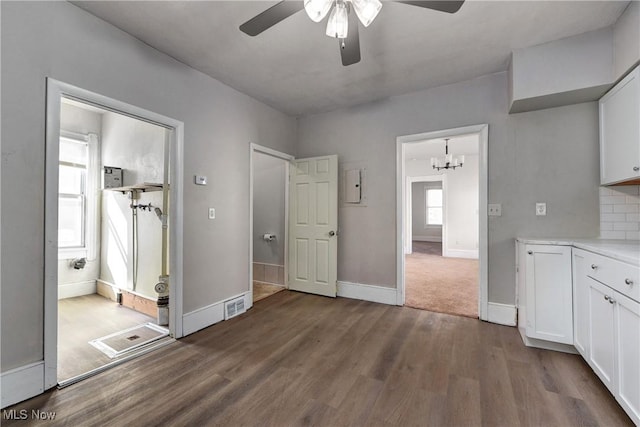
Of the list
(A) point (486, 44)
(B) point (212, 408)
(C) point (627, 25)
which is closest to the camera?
(B) point (212, 408)

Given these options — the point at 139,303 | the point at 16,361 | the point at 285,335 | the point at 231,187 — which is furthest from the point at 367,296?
the point at 16,361

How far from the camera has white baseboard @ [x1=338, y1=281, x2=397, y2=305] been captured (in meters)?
3.43

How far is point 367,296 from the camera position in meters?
3.59

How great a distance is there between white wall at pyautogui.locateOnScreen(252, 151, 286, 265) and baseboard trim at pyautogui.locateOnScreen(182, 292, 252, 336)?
136 cm

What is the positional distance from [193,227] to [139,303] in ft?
4.78

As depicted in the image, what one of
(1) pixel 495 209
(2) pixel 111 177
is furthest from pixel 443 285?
(2) pixel 111 177

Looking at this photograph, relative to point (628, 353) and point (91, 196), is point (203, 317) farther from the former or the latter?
point (628, 353)

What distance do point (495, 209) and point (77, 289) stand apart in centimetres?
543

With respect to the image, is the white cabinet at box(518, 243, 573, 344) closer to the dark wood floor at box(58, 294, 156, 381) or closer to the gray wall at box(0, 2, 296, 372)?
the gray wall at box(0, 2, 296, 372)

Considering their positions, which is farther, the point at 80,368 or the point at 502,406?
the point at 80,368

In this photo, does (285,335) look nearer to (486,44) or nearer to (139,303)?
(139,303)

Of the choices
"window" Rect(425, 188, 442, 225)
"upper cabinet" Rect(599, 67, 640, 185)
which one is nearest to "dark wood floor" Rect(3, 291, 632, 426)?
"upper cabinet" Rect(599, 67, 640, 185)

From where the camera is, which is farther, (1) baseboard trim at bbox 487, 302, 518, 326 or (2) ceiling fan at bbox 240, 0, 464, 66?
(1) baseboard trim at bbox 487, 302, 518, 326
